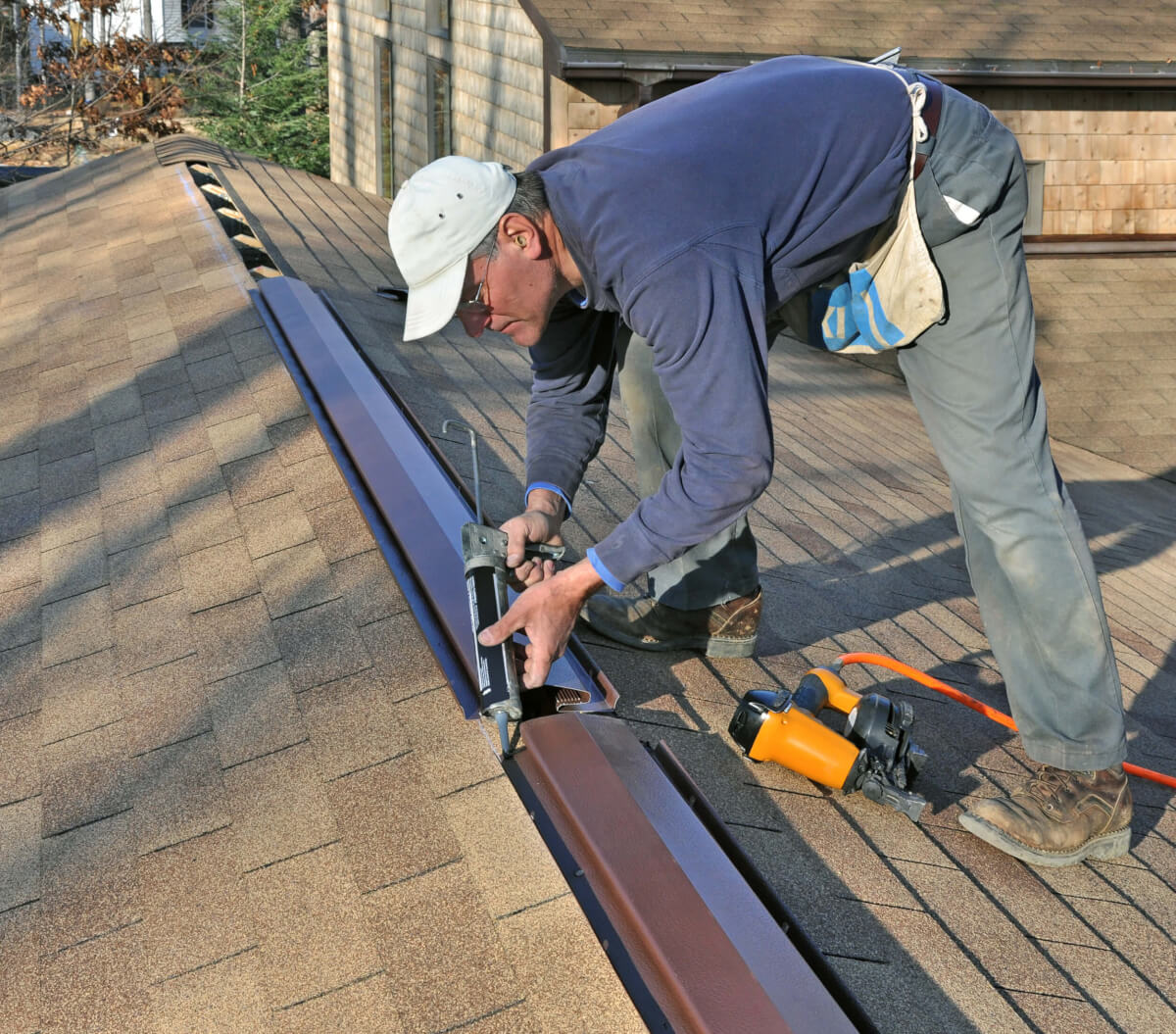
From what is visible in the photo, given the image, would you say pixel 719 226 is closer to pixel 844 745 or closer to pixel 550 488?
pixel 550 488

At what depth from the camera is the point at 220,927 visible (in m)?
1.90

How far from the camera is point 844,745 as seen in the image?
8.36 ft

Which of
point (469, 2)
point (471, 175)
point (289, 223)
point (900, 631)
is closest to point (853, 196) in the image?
point (471, 175)

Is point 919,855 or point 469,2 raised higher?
point 469,2

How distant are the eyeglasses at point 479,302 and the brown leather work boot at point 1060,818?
5.16ft

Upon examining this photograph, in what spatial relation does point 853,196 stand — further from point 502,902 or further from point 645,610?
point 502,902

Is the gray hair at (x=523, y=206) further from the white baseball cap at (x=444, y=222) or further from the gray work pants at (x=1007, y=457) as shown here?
the gray work pants at (x=1007, y=457)

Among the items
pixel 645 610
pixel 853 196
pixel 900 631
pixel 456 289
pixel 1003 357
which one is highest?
pixel 853 196

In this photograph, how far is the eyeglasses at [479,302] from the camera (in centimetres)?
222

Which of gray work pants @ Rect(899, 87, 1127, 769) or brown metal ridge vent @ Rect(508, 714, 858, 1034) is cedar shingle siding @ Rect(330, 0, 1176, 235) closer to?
gray work pants @ Rect(899, 87, 1127, 769)

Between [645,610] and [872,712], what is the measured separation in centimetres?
72

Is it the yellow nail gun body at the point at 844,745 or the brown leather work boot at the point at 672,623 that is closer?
the yellow nail gun body at the point at 844,745

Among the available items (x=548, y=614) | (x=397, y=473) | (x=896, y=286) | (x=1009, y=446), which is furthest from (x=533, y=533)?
(x=1009, y=446)

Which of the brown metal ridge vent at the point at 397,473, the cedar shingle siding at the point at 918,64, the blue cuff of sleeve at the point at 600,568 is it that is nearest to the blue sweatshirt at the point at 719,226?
the blue cuff of sleeve at the point at 600,568
